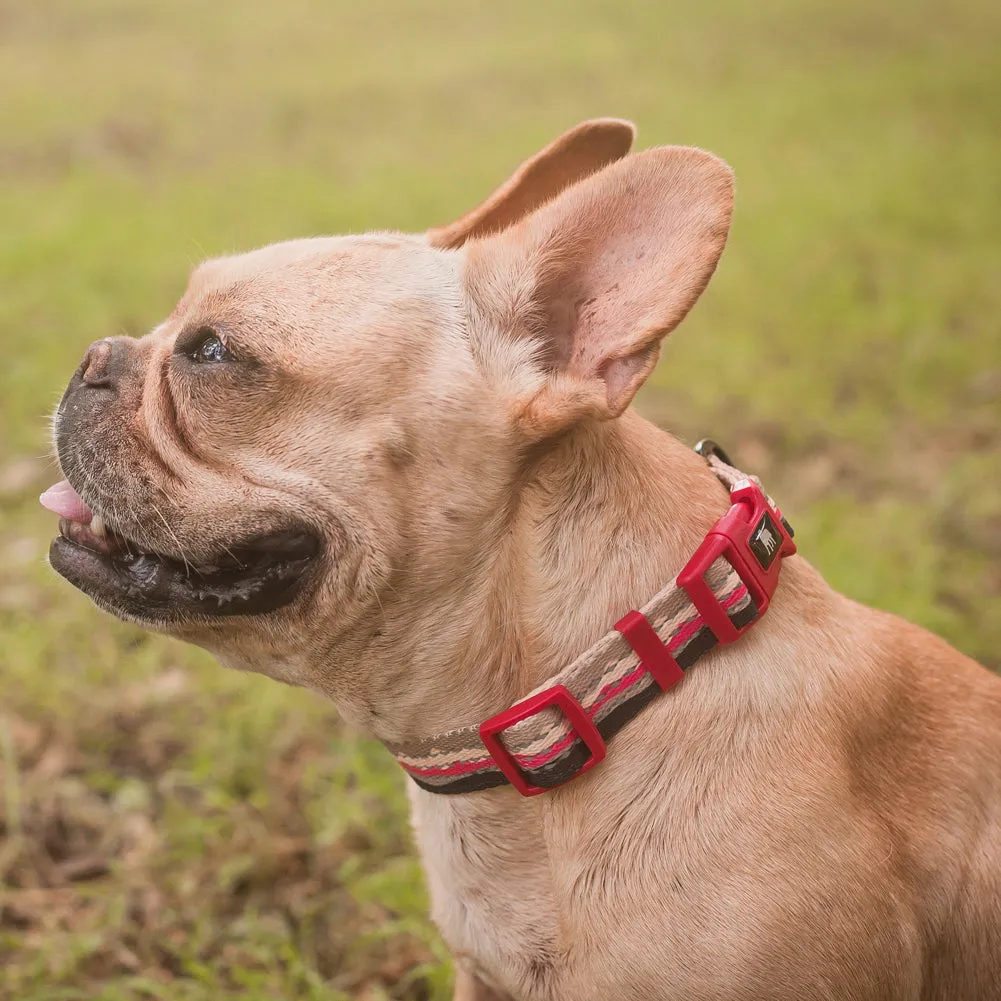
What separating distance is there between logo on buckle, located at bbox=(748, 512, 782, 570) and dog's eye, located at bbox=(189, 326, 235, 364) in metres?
0.93

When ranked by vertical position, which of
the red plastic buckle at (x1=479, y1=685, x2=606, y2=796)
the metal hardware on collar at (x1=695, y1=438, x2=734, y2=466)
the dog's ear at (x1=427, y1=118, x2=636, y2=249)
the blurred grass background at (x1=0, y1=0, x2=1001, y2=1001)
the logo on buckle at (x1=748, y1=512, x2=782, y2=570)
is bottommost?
the blurred grass background at (x1=0, y1=0, x2=1001, y2=1001)

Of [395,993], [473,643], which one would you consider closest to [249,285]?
[473,643]

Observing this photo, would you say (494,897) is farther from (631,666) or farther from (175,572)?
(175,572)

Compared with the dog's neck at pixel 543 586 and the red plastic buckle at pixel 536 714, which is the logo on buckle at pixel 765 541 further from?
the red plastic buckle at pixel 536 714

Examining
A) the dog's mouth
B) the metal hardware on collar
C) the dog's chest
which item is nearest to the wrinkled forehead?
the dog's mouth

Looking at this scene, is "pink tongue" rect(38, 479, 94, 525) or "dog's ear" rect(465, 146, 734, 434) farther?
"pink tongue" rect(38, 479, 94, 525)

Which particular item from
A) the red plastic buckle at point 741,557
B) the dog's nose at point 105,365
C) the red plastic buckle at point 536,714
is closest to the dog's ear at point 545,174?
the dog's nose at point 105,365

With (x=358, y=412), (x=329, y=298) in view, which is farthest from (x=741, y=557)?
(x=329, y=298)

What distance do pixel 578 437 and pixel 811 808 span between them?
70 centimetres

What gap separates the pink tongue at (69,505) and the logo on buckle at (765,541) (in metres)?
1.21

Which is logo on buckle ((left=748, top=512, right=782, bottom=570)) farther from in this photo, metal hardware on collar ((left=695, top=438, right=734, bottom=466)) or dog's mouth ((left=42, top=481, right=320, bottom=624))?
dog's mouth ((left=42, top=481, right=320, bottom=624))

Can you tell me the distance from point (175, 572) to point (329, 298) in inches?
21.8

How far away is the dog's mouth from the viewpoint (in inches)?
68.2

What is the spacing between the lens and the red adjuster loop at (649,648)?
159cm
